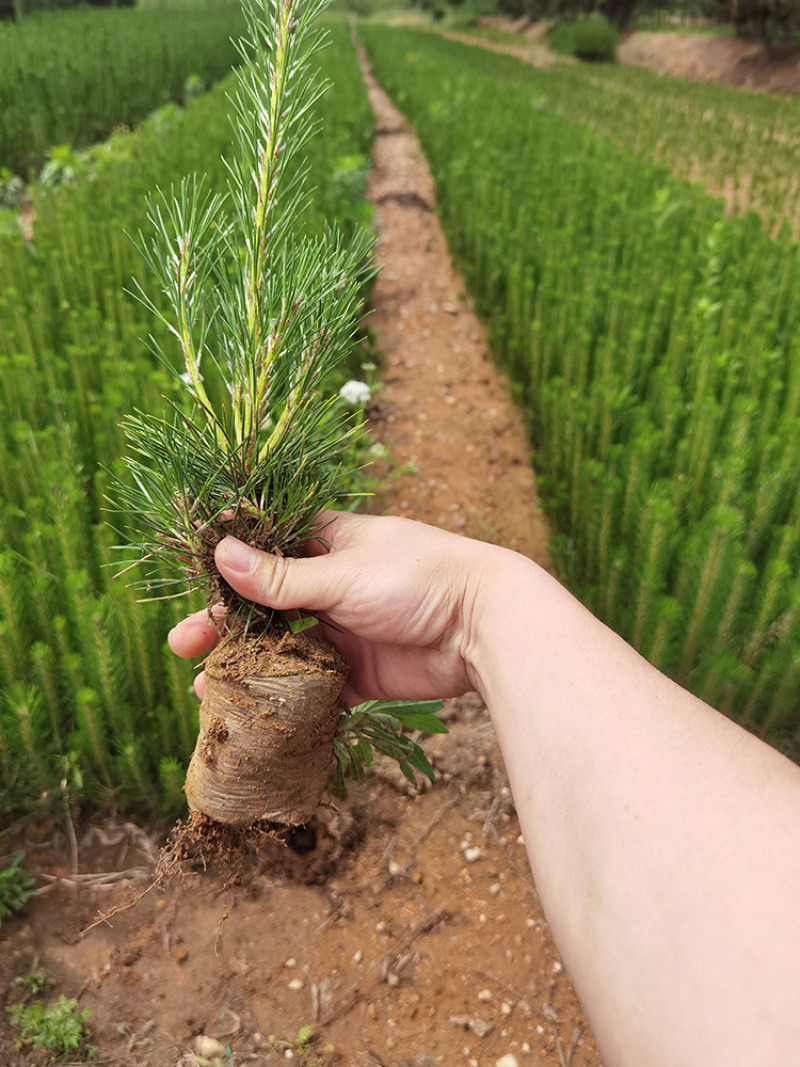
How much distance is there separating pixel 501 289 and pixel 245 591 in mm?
4020

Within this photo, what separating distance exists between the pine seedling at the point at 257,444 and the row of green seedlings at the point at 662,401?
116cm

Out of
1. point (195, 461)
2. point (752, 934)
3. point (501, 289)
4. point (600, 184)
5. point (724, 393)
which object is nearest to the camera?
point (752, 934)

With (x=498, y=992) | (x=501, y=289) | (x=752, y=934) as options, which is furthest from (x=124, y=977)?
(x=501, y=289)

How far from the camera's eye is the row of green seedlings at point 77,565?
1814 mm

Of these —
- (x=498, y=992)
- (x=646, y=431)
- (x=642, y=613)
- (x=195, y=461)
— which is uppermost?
(x=195, y=461)

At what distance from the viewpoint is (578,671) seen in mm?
1080

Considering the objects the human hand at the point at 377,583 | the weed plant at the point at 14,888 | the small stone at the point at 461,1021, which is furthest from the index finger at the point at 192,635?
the small stone at the point at 461,1021

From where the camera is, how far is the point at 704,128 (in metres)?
10.4

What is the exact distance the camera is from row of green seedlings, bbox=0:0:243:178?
8711mm

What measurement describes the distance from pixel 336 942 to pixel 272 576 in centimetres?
106

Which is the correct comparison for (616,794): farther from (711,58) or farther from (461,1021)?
(711,58)

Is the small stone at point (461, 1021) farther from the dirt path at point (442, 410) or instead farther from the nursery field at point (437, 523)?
the dirt path at point (442, 410)

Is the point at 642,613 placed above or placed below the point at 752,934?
below

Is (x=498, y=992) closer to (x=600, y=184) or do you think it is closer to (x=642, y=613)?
(x=642, y=613)
